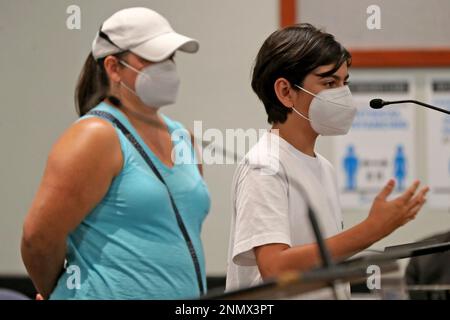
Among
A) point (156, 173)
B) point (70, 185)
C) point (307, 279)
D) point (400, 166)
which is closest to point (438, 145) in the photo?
point (400, 166)

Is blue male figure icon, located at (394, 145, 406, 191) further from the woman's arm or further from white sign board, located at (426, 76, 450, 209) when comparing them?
the woman's arm

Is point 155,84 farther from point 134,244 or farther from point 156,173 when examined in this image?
point 134,244

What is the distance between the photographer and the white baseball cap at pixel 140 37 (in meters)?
1.51

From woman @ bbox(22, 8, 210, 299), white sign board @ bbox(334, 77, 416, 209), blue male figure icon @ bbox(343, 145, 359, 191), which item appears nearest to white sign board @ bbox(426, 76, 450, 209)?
white sign board @ bbox(334, 77, 416, 209)

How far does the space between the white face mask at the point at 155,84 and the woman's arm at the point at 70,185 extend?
87 mm

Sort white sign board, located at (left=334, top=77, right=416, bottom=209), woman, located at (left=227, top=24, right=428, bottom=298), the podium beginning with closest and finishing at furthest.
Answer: the podium < woman, located at (left=227, top=24, right=428, bottom=298) < white sign board, located at (left=334, top=77, right=416, bottom=209)

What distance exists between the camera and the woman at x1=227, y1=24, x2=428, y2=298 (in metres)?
1.35

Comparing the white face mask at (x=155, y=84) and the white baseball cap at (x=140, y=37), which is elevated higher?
the white baseball cap at (x=140, y=37)

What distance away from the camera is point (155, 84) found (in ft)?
4.92

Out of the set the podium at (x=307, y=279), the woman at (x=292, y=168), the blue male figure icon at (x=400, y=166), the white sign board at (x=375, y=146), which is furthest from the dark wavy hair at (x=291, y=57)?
the podium at (x=307, y=279)

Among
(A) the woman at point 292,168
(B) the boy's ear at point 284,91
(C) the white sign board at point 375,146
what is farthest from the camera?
(C) the white sign board at point 375,146

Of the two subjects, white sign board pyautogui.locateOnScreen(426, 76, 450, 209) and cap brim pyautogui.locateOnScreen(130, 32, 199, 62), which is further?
white sign board pyautogui.locateOnScreen(426, 76, 450, 209)

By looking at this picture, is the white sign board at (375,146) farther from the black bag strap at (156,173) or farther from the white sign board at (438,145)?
the black bag strap at (156,173)

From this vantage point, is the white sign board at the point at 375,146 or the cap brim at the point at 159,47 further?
the white sign board at the point at 375,146
